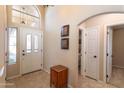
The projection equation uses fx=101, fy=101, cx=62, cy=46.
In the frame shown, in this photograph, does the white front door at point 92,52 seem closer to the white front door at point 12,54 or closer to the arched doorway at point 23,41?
the arched doorway at point 23,41

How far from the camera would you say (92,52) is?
12.5ft

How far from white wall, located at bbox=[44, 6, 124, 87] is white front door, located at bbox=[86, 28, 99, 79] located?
1.10 m

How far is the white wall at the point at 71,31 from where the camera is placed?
2.65 metres

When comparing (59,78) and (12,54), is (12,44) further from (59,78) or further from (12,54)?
(59,78)

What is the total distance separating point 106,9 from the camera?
2.18m

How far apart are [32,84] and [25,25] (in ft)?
7.57

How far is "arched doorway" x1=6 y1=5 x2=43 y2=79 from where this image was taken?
3.67 meters

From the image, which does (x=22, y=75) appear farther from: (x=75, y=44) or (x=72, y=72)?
(x=75, y=44)

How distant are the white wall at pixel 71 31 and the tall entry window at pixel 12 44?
1.37 metres

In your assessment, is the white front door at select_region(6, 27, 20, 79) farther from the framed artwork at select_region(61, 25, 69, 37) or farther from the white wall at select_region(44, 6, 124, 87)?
the framed artwork at select_region(61, 25, 69, 37)

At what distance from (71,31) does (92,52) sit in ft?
4.35

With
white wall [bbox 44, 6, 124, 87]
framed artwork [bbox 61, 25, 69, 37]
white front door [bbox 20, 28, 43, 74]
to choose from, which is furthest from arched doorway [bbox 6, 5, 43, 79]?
framed artwork [bbox 61, 25, 69, 37]

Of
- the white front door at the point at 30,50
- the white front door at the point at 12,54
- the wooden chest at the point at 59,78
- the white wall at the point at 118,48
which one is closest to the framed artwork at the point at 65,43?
the wooden chest at the point at 59,78
